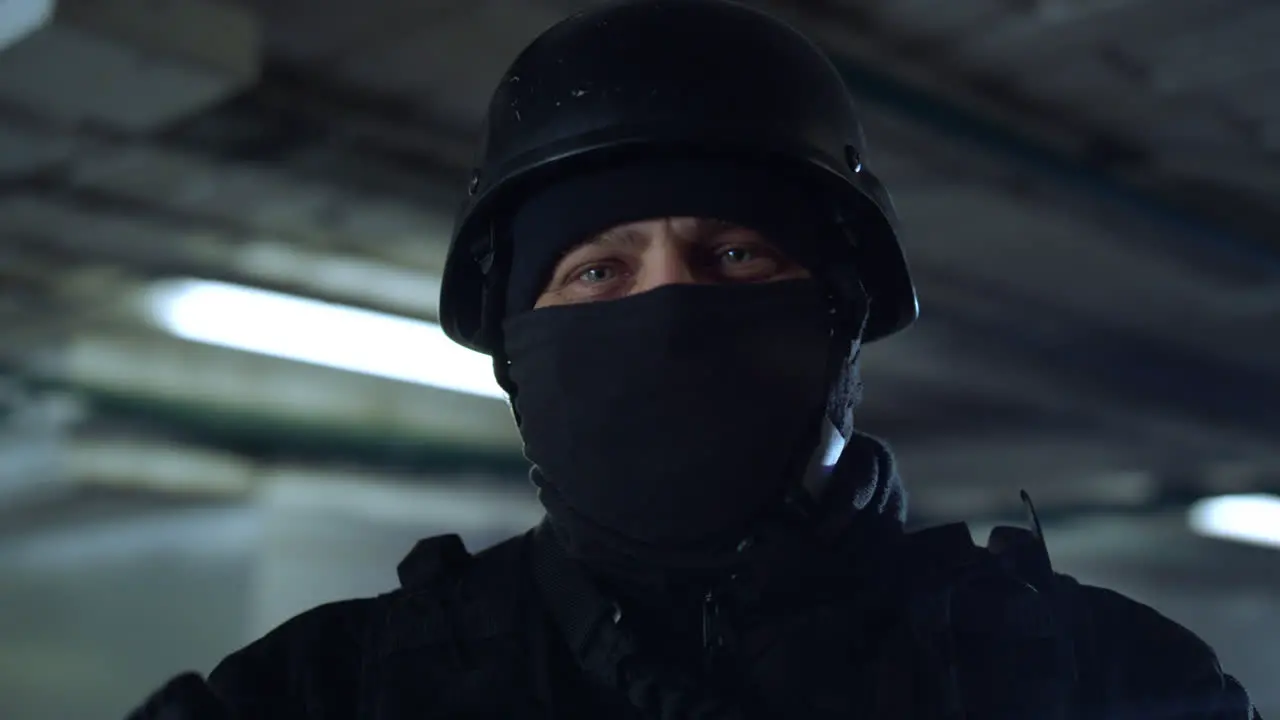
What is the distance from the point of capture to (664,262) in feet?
4.05

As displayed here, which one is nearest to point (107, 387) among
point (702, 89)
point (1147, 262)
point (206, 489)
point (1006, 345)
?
point (206, 489)

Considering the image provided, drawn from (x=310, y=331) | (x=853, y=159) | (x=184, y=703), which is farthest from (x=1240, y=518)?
(x=184, y=703)

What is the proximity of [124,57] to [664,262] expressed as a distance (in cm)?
198

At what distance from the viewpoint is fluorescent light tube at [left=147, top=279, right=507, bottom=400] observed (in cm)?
482

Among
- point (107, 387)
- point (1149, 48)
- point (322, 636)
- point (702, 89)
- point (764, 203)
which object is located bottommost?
point (322, 636)

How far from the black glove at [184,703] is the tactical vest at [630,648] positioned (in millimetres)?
119

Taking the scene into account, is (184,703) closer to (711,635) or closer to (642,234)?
(711,635)

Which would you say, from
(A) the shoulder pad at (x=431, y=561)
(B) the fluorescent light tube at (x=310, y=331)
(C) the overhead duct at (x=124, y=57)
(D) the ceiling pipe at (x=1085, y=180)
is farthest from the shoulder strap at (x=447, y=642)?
(B) the fluorescent light tube at (x=310, y=331)

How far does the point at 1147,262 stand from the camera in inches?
186

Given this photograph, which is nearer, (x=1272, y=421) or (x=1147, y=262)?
(x=1147, y=262)

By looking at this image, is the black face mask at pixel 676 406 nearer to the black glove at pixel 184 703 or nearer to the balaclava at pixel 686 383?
the balaclava at pixel 686 383

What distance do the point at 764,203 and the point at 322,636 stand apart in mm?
547

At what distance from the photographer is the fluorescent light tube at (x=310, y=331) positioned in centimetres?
482

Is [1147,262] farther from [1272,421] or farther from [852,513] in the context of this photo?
[852,513]
